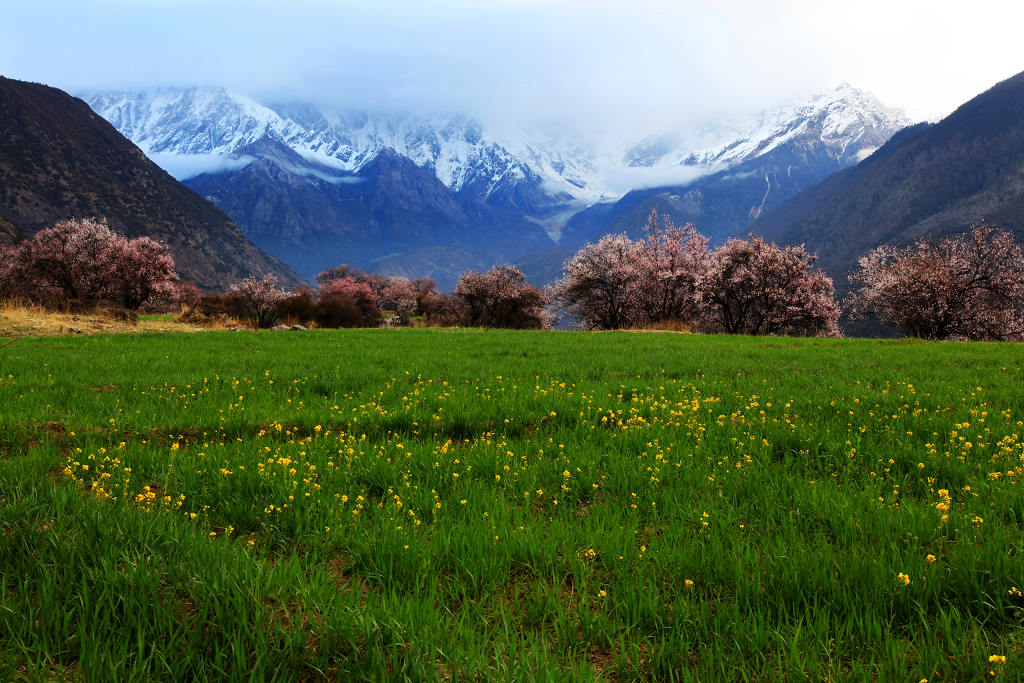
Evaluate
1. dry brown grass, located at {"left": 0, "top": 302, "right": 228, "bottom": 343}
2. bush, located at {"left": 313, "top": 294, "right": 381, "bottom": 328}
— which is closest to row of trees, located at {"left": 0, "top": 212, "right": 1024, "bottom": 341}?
bush, located at {"left": 313, "top": 294, "right": 381, "bottom": 328}

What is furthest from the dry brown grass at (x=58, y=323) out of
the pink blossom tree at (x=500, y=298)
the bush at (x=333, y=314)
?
the pink blossom tree at (x=500, y=298)

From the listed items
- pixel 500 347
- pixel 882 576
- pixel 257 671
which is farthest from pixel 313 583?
pixel 500 347

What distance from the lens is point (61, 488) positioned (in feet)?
11.6

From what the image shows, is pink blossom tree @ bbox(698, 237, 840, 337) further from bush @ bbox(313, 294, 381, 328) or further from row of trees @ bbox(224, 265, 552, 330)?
bush @ bbox(313, 294, 381, 328)

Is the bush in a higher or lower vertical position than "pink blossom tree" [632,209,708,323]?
lower

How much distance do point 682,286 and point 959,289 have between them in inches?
822

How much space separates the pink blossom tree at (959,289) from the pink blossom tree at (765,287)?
5232 millimetres

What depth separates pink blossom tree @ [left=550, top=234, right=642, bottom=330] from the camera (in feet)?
142

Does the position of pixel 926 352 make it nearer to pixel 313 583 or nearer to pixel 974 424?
pixel 974 424

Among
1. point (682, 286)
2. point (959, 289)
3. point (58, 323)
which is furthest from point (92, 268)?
point (959, 289)

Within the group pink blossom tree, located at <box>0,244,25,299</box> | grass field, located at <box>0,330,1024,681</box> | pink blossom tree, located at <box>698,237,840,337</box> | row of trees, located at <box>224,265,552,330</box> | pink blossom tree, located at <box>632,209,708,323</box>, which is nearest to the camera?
grass field, located at <box>0,330,1024,681</box>

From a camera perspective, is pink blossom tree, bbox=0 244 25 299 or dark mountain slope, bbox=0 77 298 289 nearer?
pink blossom tree, bbox=0 244 25 299

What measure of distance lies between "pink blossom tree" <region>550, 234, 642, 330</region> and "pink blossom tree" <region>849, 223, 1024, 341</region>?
20.8 metres

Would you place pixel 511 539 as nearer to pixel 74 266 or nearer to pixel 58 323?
pixel 58 323
